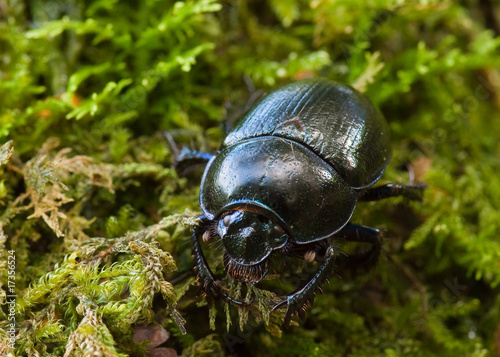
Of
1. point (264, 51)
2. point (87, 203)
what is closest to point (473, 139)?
point (264, 51)

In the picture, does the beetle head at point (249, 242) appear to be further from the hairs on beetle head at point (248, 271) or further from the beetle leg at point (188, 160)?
the beetle leg at point (188, 160)

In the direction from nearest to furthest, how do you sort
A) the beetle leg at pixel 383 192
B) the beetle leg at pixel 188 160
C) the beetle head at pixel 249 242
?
the beetle head at pixel 249 242 → the beetle leg at pixel 383 192 → the beetle leg at pixel 188 160

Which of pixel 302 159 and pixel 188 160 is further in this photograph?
pixel 188 160

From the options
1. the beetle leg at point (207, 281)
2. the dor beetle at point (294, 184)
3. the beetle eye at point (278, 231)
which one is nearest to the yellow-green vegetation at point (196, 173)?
the beetle leg at point (207, 281)

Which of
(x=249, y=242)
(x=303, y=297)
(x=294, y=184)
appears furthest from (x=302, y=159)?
(x=303, y=297)

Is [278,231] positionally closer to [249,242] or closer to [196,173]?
[249,242]

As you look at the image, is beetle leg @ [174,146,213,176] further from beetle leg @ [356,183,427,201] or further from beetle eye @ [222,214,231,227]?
beetle leg @ [356,183,427,201]

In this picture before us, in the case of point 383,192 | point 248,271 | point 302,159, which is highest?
point 302,159
